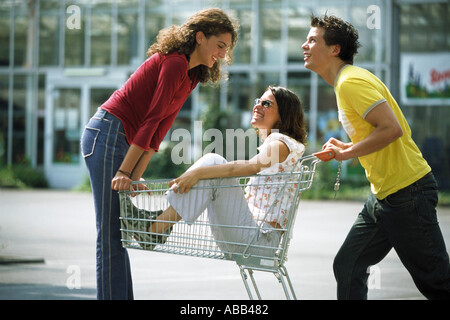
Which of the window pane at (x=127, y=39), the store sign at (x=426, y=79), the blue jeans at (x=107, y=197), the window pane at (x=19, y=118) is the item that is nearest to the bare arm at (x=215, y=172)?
the blue jeans at (x=107, y=197)

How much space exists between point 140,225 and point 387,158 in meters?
1.51

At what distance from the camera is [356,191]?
65.7 feet

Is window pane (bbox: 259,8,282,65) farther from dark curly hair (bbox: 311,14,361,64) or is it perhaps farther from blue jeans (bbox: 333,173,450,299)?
blue jeans (bbox: 333,173,450,299)

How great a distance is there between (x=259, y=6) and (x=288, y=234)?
1987 centimetres

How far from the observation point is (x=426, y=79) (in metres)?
21.3

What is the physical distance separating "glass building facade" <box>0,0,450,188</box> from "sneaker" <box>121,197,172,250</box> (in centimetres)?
1715

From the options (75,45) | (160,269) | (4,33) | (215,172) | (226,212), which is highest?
(4,33)

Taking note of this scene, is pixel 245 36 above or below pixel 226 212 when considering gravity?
above

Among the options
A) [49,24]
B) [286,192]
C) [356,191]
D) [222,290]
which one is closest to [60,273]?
[222,290]

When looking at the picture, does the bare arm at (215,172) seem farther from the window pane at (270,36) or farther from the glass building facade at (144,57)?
the window pane at (270,36)

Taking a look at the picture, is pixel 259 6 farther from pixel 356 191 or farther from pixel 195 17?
pixel 195 17

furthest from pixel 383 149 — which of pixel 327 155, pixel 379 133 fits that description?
pixel 327 155

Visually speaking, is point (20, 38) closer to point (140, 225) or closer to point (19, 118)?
point (19, 118)

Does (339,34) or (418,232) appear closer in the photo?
(418,232)
